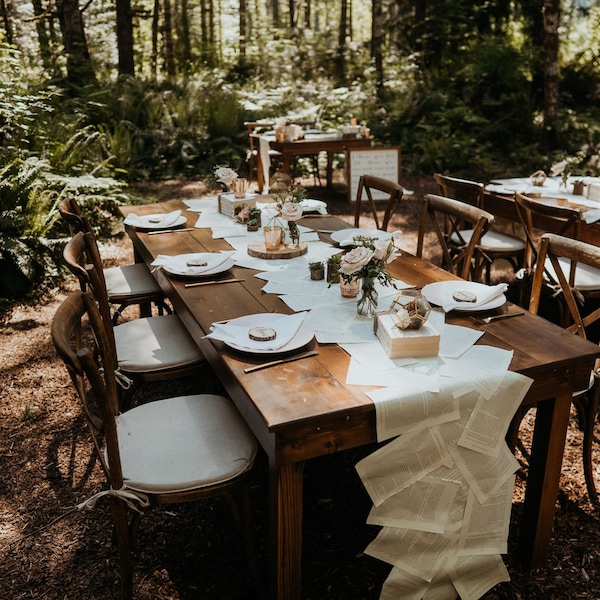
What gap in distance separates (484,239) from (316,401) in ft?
10.3

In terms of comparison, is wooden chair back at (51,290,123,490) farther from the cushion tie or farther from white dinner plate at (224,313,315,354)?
white dinner plate at (224,313,315,354)

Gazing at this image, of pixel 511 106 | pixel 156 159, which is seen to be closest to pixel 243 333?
pixel 156 159

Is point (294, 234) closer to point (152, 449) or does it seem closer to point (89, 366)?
point (152, 449)

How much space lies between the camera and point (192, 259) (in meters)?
2.82

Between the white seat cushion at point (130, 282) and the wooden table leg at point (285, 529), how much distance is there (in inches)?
77.6

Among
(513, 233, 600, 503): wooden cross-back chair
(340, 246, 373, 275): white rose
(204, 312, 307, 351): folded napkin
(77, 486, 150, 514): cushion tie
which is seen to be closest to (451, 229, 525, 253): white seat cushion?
(513, 233, 600, 503): wooden cross-back chair

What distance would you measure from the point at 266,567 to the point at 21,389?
2025 mm

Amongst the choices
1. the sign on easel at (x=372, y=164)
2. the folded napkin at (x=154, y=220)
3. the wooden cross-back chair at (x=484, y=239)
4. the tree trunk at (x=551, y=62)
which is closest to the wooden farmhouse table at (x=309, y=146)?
the sign on easel at (x=372, y=164)

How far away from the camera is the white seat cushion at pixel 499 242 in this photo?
14.1ft

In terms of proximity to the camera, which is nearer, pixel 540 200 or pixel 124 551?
pixel 124 551

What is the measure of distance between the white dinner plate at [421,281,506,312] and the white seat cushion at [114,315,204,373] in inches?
40.5

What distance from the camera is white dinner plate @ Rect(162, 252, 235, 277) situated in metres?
2.68

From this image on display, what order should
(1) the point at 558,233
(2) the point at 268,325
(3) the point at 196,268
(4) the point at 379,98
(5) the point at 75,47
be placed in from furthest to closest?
1. (4) the point at 379,98
2. (5) the point at 75,47
3. (1) the point at 558,233
4. (3) the point at 196,268
5. (2) the point at 268,325

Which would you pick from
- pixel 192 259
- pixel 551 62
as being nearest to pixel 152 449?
pixel 192 259
